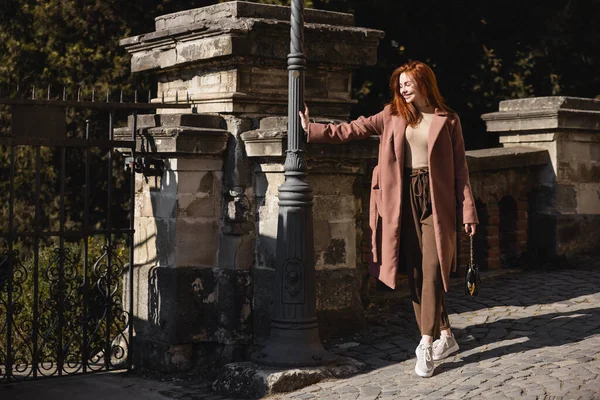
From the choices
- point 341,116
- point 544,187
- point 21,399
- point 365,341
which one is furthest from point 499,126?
point 21,399

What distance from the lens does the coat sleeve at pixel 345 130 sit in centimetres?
648

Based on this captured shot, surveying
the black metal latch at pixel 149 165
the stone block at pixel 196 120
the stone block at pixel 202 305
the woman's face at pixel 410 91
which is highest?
the woman's face at pixel 410 91

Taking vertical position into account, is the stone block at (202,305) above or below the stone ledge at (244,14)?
below

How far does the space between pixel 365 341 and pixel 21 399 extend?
2319mm

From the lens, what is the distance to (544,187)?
9.73 metres

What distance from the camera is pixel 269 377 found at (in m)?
6.17

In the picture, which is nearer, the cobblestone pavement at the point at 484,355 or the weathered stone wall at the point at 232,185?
the cobblestone pavement at the point at 484,355

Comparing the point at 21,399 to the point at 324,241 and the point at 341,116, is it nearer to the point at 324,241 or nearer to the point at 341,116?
the point at 324,241

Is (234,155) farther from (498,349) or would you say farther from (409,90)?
(498,349)

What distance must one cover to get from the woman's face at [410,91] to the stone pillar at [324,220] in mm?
620

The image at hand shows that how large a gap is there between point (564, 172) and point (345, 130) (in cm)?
380

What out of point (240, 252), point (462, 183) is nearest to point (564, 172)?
point (462, 183)

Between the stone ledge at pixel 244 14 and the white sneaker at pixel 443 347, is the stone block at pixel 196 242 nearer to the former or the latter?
the stone ledge at pixel 244 14

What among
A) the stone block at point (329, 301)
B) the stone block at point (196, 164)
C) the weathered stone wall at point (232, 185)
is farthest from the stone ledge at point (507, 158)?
the stone block at point (196, 164)
